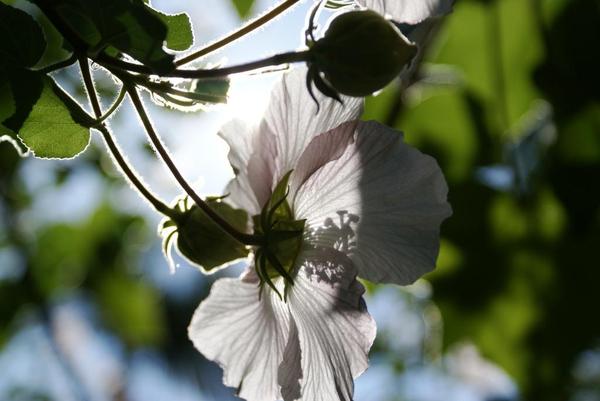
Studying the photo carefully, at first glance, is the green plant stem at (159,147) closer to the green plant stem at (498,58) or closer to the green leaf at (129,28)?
the green leaf at (129,28)

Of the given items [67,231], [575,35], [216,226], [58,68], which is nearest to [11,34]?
[58,68]

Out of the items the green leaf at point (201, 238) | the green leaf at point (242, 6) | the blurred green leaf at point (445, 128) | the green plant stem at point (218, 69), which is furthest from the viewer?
the blurred green leaf at point (445, 128)

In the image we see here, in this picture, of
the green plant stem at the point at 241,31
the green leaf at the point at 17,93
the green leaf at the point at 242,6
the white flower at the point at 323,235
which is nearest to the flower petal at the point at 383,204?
the white flower at the point at 323,235

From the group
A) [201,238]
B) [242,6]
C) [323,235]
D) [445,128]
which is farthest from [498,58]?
[201,238]

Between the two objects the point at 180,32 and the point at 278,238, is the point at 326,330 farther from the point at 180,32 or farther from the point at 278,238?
the point at 180,32

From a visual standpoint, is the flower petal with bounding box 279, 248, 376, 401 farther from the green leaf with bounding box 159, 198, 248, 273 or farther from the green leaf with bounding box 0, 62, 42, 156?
the green leaf with bounding box 0, 62, 42, 156

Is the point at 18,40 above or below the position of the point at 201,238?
above

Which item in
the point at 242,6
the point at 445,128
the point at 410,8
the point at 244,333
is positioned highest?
the point at 410,8
